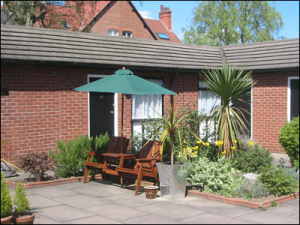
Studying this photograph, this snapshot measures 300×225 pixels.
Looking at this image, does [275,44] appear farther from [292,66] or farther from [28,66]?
[28,66]

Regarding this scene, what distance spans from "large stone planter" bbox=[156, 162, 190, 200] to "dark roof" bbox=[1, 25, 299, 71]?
4.62 m

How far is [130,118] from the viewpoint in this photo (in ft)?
39.8

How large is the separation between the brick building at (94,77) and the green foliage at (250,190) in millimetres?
5227


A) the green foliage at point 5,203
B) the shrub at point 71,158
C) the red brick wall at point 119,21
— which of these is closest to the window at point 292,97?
the shrub at point 71,158

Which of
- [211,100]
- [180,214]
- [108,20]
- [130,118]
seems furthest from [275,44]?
[108,20]

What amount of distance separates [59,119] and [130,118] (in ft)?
7.61

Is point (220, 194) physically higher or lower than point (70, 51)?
lower

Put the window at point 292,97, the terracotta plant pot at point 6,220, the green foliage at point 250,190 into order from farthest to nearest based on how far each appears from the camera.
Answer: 1. the window at point 292,97
2. the green foliage at point 250,190
3. the terracotta plant pot at point 6,220

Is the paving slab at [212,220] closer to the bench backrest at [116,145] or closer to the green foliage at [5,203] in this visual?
the green foliage at [5,203]

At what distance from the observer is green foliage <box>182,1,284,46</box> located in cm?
3544

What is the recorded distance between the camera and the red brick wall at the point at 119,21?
32.2 meters

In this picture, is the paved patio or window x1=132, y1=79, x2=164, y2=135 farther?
window x1=132, y1=79, x2=164, y2=135

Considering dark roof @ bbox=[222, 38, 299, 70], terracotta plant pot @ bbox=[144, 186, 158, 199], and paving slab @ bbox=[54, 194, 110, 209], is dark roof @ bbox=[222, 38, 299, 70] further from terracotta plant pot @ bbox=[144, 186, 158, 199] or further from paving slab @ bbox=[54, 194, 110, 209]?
paving slab @ bbox=[54, 194, 110, 209]

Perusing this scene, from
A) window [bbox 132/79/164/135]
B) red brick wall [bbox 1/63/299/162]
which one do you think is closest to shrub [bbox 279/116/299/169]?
window [bbox 132/79/164/135]
